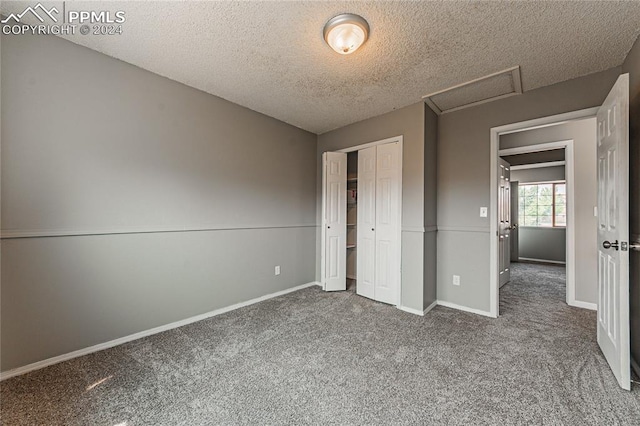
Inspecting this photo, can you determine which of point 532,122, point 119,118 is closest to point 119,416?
point 119,118

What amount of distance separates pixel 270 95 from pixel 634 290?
364 centimetres

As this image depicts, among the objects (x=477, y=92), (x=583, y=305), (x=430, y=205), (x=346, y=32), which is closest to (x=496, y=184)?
(x=430, y=205)

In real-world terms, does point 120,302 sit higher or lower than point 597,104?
lower

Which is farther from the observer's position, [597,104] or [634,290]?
[597,104]

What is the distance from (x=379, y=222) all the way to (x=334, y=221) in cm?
75

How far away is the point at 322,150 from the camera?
4.21 metres

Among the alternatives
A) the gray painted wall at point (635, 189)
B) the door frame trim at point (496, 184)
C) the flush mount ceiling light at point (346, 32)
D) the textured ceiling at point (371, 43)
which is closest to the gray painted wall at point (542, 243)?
the door frame trim at point (496, 184)

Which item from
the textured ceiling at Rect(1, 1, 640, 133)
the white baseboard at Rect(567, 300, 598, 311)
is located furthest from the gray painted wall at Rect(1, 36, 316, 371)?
the white baseboard at Rect(567, 300, 598, 311)

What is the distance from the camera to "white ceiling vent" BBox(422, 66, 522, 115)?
2475mm

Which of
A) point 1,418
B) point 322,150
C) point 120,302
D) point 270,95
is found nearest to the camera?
point 1,418

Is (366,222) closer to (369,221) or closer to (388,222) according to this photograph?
(369,221)

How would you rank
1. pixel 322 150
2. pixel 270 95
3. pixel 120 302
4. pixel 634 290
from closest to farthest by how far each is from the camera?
pixel 634 290, pixel 120 302, pixel 270 95, pixel 322 150

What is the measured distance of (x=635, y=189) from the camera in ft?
6.44

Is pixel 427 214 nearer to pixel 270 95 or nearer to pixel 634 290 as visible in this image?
pixel 634 290
